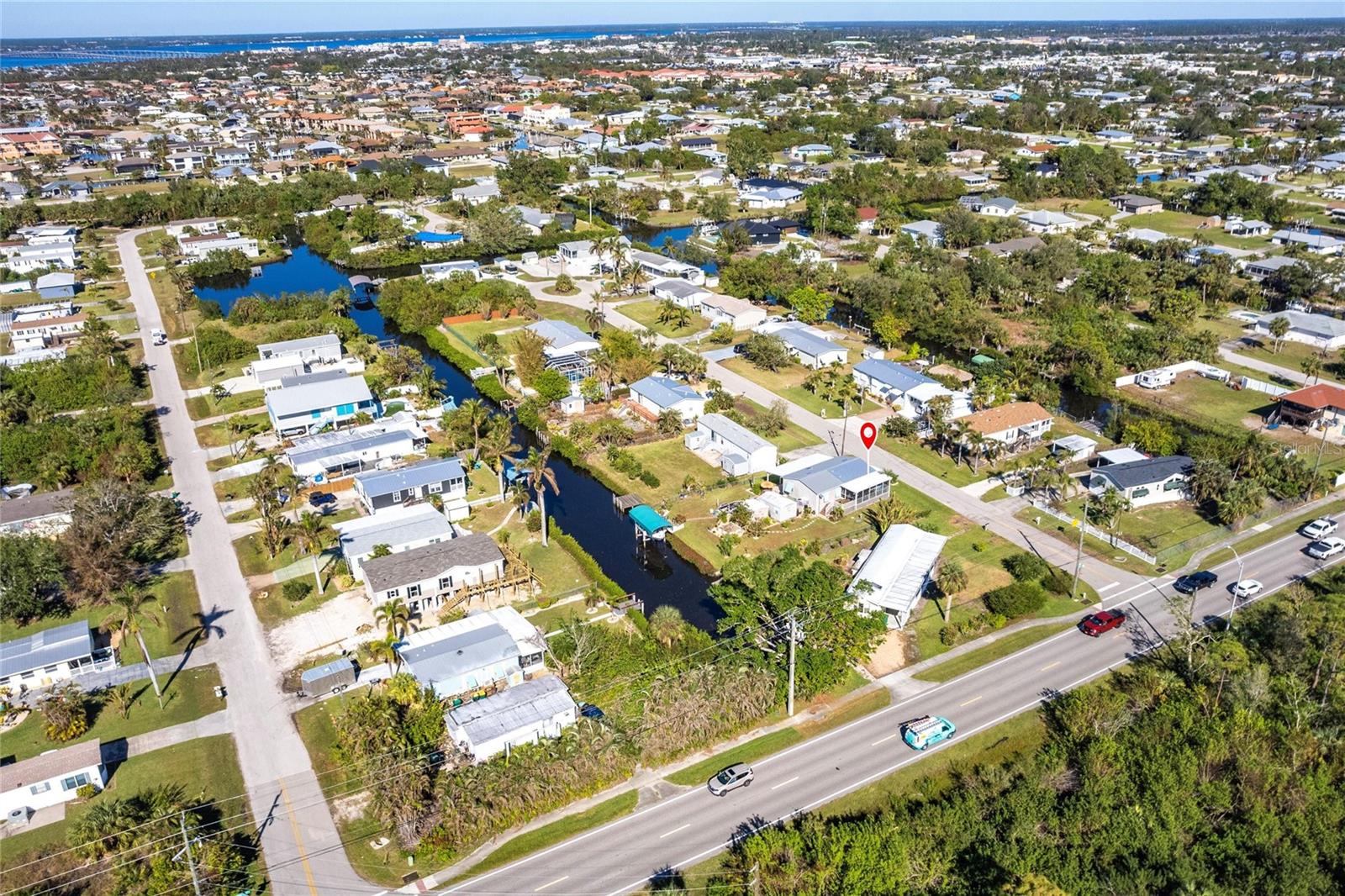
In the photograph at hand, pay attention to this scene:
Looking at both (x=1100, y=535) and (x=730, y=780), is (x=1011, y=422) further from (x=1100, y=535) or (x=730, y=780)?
(x=730, y=780)

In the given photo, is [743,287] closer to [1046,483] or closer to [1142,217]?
[1046,483]

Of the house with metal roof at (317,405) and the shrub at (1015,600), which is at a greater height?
the house with metal roof at (317,405)

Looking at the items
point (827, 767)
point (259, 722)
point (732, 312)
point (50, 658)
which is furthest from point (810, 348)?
point (50, 658)

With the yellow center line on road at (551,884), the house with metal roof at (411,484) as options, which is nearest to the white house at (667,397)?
the house with metal roof at (411,484)

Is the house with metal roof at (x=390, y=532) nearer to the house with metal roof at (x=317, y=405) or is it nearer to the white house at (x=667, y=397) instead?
the house with metal roof at (x=317, y=405)

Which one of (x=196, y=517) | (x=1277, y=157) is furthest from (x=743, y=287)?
(x=1277, y=157)

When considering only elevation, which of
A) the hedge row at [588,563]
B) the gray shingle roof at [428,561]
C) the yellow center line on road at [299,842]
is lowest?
the hedge row at [588,563]
